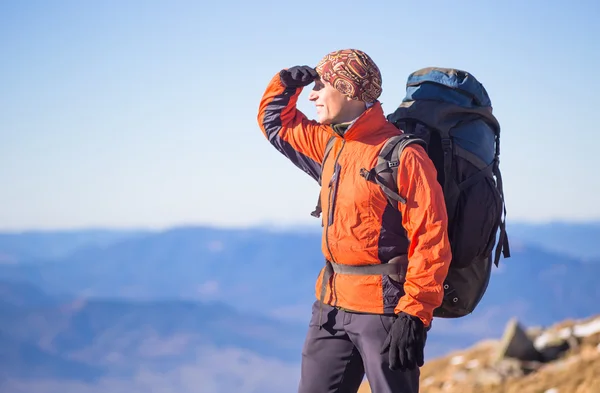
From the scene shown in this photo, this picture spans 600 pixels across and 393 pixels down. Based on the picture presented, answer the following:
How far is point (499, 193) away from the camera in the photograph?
15.5ft

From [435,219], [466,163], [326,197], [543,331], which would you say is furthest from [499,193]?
[543,331]

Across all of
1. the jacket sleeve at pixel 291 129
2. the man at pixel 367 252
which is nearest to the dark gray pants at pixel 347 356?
the man at pixel 367 252

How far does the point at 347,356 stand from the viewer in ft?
15.3

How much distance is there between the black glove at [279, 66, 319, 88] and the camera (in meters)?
5.02

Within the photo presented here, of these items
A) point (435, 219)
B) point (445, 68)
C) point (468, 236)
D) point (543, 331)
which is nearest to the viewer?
point (435, 219)

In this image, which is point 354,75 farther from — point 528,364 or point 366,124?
point 528,364

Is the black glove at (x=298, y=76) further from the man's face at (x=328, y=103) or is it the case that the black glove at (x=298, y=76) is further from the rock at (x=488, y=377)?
the rock at (x=488, y=377)

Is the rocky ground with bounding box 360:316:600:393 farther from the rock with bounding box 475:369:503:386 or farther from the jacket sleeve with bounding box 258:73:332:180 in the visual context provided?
the jacket sleeve with bounding box 258:73:332:180

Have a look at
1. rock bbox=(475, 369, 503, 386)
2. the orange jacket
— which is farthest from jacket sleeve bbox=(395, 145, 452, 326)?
Result: rock bbox=(475, 369, 503, 386)

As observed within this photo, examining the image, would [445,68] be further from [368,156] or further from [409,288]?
[409,288]

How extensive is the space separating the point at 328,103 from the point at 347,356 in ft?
5.07

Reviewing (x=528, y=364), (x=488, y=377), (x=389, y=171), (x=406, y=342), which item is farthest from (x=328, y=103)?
(x=528, y=364)

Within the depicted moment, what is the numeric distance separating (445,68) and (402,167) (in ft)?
3.64

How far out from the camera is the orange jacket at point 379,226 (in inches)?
165
